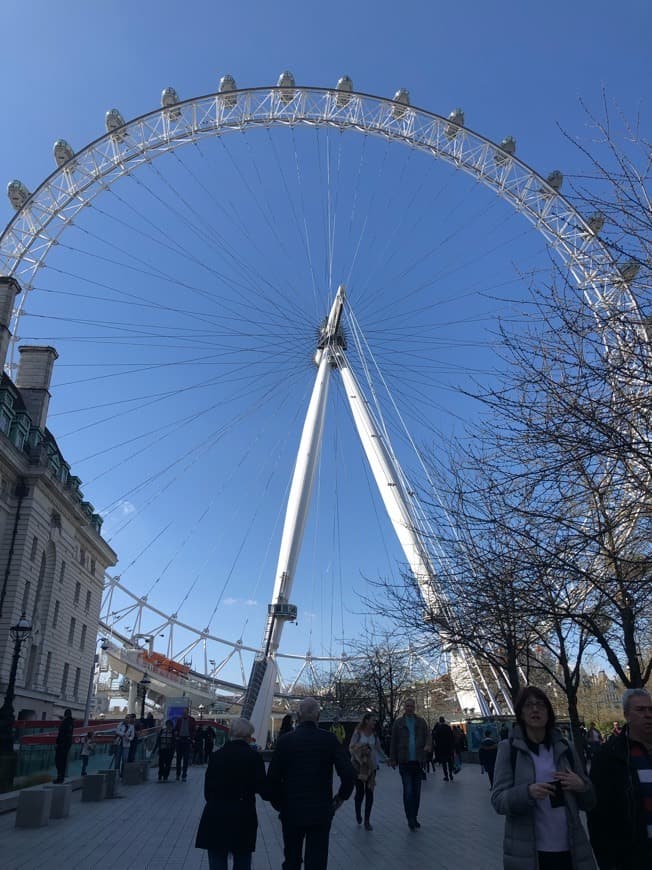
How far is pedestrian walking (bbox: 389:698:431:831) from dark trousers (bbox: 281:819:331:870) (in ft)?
18.5

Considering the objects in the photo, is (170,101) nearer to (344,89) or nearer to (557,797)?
(344,89)

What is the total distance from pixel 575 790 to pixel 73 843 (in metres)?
8.86

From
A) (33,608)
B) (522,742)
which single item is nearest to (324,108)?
(33,608)

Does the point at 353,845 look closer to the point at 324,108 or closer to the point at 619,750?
the point at 619,750

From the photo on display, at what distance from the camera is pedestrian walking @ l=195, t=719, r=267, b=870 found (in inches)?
233

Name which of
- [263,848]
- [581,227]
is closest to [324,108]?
[581,227]

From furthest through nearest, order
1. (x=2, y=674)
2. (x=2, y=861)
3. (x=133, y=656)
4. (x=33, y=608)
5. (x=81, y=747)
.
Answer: (x=133, y=656) < (x=33, y=608) < (x=2, y=674) < (x=81, y=747) < (x=2, y=861)

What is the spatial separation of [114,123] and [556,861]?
40101mm

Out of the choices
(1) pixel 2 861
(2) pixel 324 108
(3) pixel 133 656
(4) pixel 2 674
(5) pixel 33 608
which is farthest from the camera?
(3) pixel 133 656

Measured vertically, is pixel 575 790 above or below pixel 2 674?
below

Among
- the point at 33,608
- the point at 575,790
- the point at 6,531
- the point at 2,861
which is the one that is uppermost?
the point at 6,531

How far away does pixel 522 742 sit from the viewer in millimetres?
4492

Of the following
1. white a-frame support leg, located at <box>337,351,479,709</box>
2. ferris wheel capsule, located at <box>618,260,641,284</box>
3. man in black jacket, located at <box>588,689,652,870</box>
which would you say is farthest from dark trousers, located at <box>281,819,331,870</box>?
white a-frame support leg, located at <box>337,351,479,709</box>

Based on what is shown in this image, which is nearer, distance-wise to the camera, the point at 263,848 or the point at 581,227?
the point at 263,848
